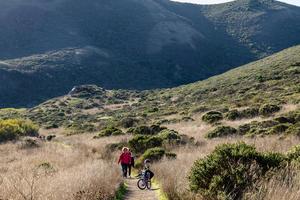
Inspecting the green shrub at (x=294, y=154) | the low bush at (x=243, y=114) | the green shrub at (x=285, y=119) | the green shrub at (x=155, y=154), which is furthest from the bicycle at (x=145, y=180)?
the low bush at (x=243, y=114)

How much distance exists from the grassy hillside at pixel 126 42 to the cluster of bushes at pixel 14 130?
216ft

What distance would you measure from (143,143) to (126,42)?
134938 millimetres

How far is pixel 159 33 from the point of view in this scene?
542 ft

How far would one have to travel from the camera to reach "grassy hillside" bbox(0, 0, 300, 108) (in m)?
123

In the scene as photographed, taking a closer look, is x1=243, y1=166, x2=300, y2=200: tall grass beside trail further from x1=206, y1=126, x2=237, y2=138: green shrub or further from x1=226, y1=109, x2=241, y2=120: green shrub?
x1=226, y1=109, x2=241, y2=120: green shrub

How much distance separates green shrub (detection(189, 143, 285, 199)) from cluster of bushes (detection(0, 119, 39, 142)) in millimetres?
30374

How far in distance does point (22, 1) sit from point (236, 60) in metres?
76.3

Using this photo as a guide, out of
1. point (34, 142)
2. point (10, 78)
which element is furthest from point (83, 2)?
point (34, 142)

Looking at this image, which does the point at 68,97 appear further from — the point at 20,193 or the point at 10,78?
the point at 20,193

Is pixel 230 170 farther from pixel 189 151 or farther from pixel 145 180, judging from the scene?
pixel 189 151

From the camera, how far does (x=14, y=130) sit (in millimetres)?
39281

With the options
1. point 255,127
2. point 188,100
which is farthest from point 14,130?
point 188,100

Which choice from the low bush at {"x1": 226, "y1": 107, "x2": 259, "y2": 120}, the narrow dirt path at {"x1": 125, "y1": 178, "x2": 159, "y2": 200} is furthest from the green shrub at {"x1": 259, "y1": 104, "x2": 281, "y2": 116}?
the narrow dirt path at {"x1": 125, "y1": 178, "x2": 159, "y2": 200}

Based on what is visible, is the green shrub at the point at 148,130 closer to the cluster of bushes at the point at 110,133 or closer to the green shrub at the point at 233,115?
the cluster of bushes at the point at 110,133
